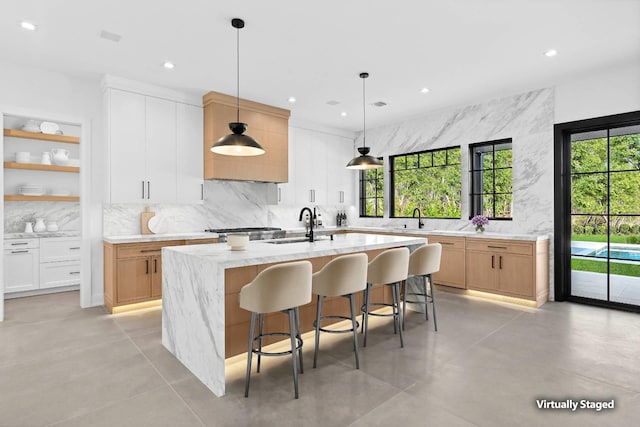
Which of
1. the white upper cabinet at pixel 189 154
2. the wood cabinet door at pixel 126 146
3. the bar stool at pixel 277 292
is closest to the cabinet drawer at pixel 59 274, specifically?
the wood cabinet door at pixel 126 146

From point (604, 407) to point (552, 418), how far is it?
0.43m

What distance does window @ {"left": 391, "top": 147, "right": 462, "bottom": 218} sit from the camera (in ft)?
21.5

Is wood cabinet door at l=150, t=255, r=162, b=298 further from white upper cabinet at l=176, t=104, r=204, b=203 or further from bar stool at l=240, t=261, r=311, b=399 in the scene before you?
bar stool at l=240, t=261, r=311, b=399

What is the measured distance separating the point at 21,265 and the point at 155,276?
2.18 meters

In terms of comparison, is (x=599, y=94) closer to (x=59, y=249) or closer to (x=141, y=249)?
(x=141, y=249)

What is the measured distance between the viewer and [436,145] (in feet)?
20.4

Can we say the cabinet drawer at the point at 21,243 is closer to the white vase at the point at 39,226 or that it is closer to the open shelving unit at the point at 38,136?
the white vase at the point at 39,226

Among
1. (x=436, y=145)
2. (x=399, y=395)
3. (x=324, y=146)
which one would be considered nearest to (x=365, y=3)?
(x=399, y=395)

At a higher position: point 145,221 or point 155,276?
point 145,221

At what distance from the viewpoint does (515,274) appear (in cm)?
475

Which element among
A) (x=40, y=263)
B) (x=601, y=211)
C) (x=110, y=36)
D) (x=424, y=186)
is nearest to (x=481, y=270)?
(x=601, y=211)

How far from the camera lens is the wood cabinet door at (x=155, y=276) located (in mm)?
4613

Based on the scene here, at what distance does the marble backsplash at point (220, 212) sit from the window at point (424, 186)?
6.40ft

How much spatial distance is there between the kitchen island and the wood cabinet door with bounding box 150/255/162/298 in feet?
4.82
